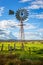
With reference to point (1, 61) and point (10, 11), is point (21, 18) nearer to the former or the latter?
point (10, 11)

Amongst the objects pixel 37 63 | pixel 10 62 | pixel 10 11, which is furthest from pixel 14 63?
pixel 10 11

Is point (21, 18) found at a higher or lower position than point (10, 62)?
higher

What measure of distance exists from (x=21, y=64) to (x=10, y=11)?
4641cm

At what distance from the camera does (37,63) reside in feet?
112

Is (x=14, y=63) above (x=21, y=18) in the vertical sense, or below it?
below

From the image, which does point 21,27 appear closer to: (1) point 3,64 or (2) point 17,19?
(2) point 17,19

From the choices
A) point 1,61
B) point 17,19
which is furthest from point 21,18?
point 1,61

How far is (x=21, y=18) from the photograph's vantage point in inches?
3155

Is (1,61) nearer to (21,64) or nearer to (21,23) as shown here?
(21,64)

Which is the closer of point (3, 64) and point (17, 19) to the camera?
point (3, 64)

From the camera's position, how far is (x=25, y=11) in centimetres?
7856

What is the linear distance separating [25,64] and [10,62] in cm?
199

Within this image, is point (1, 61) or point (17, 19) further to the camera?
point (17, 19)

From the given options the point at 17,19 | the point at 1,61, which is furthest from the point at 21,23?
the point at 1,61
